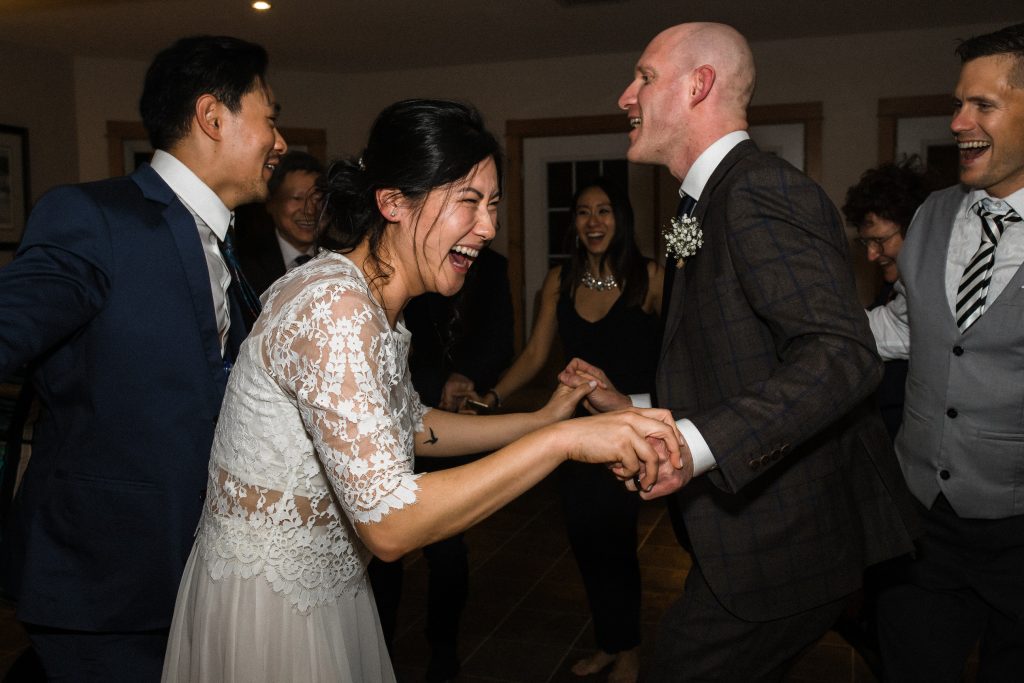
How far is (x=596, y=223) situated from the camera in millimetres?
3615

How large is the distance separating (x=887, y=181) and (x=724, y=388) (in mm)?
1905

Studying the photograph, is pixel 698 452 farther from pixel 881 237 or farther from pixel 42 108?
pixel 42 108

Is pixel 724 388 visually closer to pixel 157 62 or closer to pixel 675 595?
pixel 157 62

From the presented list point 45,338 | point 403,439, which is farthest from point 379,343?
point 45,338

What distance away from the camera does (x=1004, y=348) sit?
2035 millimetres

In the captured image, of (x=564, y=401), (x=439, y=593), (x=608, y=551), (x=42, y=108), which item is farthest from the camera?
(x=42, y=108)

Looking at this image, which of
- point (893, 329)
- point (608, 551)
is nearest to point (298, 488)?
point (608, 551)

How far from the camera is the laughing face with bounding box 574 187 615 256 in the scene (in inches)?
142

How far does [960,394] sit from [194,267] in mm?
1822

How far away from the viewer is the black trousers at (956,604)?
2.10 m

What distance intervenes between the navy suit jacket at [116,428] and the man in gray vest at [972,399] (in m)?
1.77

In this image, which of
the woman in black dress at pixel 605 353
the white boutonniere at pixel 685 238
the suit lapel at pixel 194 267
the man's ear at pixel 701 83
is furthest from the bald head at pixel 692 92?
the woman in black dress at pixel 605 353

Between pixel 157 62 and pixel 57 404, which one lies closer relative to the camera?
pixel 57 404

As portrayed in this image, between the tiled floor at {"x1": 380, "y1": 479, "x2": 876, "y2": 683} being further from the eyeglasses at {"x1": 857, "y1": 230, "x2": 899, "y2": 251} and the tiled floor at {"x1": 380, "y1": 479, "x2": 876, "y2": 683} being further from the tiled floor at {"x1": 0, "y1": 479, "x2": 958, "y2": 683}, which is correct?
the eyeglasses at {"x1": 857, "y1": 230, "x2": 899, "y2": 251}
